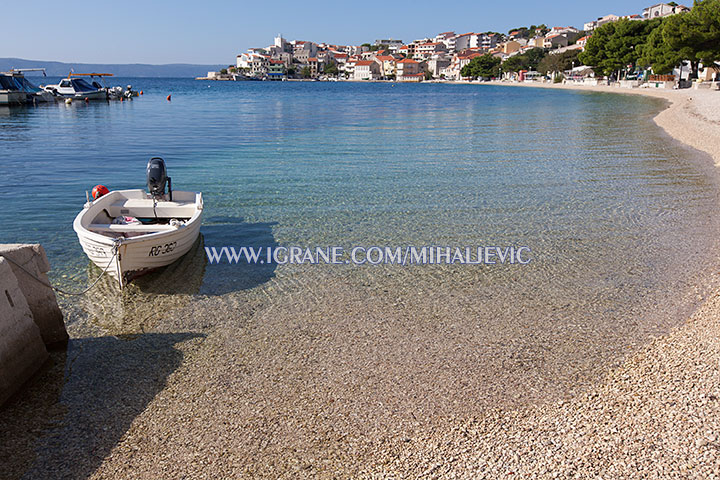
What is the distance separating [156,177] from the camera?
10.2 meters

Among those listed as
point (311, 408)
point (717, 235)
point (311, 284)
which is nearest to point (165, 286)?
point (311, 284)

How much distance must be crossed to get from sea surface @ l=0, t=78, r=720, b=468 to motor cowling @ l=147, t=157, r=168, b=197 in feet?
4.47

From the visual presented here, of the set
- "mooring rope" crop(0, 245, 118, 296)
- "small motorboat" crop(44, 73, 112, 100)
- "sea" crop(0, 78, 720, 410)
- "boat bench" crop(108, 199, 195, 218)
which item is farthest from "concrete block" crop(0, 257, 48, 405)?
"small motorboat" crop(44, 73, 112, 100)

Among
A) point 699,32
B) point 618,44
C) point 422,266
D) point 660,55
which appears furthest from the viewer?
point 618,44

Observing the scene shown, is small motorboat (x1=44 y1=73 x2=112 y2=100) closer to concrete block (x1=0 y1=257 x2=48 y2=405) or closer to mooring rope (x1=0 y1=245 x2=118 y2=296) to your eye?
mooring rope (x1=0 y1=245 x2=118 y2=296)

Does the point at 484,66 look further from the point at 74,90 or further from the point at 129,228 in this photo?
the point at 129,228

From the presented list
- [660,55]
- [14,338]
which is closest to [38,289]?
[14,338]

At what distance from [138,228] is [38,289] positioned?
8.86ft

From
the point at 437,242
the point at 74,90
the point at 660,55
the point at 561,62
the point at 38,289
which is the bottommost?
the point at 437,242

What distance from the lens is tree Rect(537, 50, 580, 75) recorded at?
13288cm

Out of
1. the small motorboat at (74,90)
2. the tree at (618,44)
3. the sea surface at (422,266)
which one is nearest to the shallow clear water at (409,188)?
the sea surface at (422,266)

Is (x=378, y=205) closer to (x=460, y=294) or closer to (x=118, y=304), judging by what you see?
(x=460, y=294)

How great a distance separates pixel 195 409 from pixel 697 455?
429cm

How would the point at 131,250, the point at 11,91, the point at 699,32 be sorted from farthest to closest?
1. the point at 699,32
2. the point at 11,91
3. the point at 131,250
